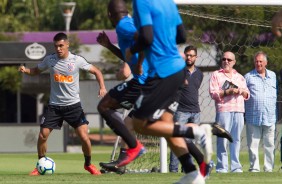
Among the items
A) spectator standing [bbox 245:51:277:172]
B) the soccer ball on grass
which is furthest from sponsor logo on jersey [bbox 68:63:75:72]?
spectator standing [bbox 245:51:277:172]

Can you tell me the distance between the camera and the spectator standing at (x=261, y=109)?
55.5 feet

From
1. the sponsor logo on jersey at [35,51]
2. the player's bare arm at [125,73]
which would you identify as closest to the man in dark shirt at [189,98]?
the player's bare arm at [125,73]

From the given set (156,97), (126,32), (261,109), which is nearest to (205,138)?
(156,97)

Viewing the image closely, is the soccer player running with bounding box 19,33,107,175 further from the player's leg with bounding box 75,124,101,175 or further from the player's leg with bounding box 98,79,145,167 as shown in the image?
the player's leg with bounding box 98,79,145,167

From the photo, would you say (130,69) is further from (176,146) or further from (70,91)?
(70,91)

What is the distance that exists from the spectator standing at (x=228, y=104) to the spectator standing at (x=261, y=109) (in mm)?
406

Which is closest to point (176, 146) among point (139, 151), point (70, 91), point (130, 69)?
point (139, 151)

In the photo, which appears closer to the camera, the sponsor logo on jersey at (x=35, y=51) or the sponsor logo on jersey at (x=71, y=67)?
the sponsor logo on jersey at (x=71, y=67)

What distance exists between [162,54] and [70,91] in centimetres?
541

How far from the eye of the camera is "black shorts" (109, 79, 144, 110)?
1186cm

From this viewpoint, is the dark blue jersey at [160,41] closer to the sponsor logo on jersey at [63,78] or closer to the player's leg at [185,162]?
the player's leg at [185,162]

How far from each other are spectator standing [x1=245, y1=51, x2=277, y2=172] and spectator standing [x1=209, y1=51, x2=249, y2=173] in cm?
41

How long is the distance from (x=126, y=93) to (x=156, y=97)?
1712mm

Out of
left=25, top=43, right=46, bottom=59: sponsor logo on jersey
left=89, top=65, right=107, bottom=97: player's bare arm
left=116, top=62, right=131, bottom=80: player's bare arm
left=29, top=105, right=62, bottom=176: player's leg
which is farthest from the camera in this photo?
left=25, top=43, right=46, bottom=59: sponsor logo on jersey
